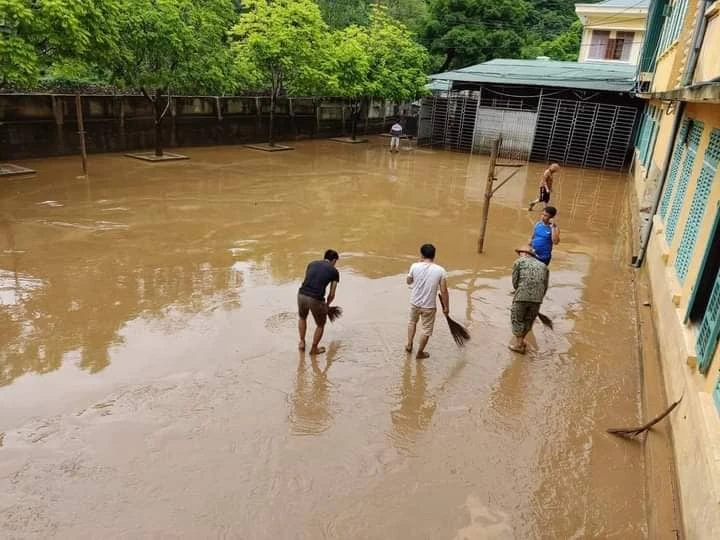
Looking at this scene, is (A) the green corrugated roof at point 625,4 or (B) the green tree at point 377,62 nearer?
(B) the green tree at point 377,62

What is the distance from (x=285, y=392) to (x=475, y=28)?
33.4 meters

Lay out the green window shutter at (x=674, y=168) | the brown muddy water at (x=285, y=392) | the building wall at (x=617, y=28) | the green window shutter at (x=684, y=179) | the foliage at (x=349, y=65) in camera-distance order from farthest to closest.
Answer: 1. the building wall at (x=617, y=28)
2. the foliage at (x=349, y=65)
3. the green window shutter at (x=674, y=168)
4. the green window shutter at (x=684, y=179)
5. the brown muddy water at (x=285, y=392)

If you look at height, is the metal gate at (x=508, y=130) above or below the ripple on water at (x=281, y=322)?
above

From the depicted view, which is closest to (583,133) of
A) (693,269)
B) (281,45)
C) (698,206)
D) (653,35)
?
(653,35)

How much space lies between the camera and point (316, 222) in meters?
12.3

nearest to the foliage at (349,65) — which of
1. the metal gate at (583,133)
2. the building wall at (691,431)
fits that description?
the metal gate at (583,133)

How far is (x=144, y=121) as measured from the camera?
20.0 m

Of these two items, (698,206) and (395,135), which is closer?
(698,206)

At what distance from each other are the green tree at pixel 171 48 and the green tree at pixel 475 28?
18986 millimetres

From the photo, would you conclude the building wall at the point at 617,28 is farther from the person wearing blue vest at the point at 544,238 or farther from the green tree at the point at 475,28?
the person wearing blue vest at the point at 544,238

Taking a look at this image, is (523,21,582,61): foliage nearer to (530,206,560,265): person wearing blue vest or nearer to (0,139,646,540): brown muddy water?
(0,139,646,540): brown muddy water

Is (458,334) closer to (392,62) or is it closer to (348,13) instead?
(392,62)

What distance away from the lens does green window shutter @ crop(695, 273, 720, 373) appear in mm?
4348

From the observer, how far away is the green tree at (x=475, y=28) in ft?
111
